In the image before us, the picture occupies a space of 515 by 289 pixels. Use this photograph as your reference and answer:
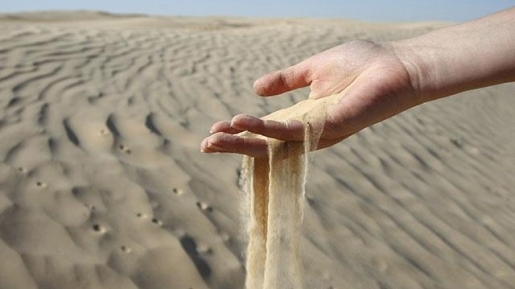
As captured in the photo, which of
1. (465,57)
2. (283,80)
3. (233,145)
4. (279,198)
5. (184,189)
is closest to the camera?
(233,145)

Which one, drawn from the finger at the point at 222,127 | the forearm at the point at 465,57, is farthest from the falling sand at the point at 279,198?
the forearm at the point at 465,57

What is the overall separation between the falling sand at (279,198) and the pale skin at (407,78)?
49 mm

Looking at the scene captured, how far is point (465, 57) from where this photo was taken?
210 cm

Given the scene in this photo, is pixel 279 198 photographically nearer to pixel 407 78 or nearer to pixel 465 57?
pixel 407 78

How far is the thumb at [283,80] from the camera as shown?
2439mm

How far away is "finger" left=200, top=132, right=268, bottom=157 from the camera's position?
1.93 meters

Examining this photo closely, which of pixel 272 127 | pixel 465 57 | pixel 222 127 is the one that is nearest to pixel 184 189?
pixel 222 127

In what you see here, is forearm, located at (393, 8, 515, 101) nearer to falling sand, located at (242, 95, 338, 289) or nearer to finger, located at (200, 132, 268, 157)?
falling sand, located at (242, 95, 338, 289)

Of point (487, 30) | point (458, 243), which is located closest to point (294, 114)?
point (487, 30)

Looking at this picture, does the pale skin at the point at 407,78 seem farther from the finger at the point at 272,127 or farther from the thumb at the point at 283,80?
the thumb at the point at 283,80

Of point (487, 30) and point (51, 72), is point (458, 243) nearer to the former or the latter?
point (487, 30)

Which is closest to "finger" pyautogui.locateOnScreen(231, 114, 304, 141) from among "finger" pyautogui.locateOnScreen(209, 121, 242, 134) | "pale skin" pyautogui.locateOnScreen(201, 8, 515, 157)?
"pale skin" pyautogui.locateOnScreen(201, 8, 515, 157)

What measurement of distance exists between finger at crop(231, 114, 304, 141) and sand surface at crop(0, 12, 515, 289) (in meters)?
0.86

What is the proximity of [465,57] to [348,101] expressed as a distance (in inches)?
15.5
